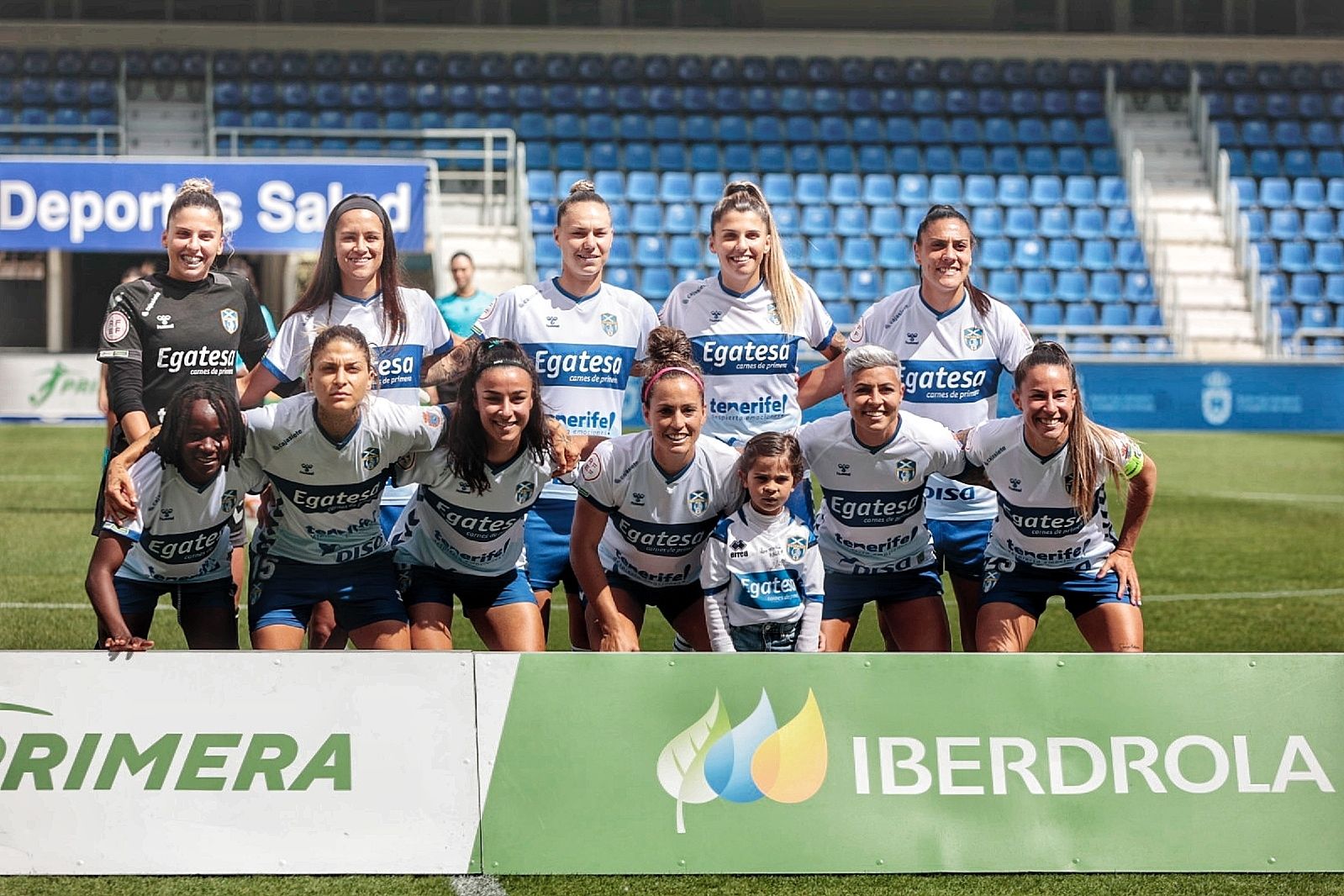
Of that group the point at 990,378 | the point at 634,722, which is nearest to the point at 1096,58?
the point at 990,378

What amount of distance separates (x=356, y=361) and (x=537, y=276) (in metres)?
15.6

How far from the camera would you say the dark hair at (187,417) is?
173 inches

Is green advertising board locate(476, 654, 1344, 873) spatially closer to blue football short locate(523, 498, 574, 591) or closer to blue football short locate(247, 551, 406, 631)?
blue football short locate(247, 551, 406, 631)

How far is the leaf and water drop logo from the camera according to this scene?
12.9 ft

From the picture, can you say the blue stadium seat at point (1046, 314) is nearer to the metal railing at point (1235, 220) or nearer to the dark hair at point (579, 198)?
the metal railing at point (1235, 220)

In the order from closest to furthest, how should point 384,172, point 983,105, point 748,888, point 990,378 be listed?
point 748,888
point 990,378
point 384,172
point 983,105

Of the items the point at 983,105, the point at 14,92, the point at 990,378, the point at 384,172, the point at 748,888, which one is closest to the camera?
the point at 748,888

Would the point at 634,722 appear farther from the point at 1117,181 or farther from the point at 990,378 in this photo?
the point at 1117,181

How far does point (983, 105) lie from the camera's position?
24.2m

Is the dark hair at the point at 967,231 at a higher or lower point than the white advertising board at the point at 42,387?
higher

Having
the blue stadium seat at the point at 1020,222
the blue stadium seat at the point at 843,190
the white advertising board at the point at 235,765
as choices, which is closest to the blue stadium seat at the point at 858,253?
the blue stadium seat at the point at 843,190

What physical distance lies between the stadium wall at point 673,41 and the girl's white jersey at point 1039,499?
20.6m

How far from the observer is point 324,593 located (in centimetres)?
461

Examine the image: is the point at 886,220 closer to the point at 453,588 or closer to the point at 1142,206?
the point at 1142,206
